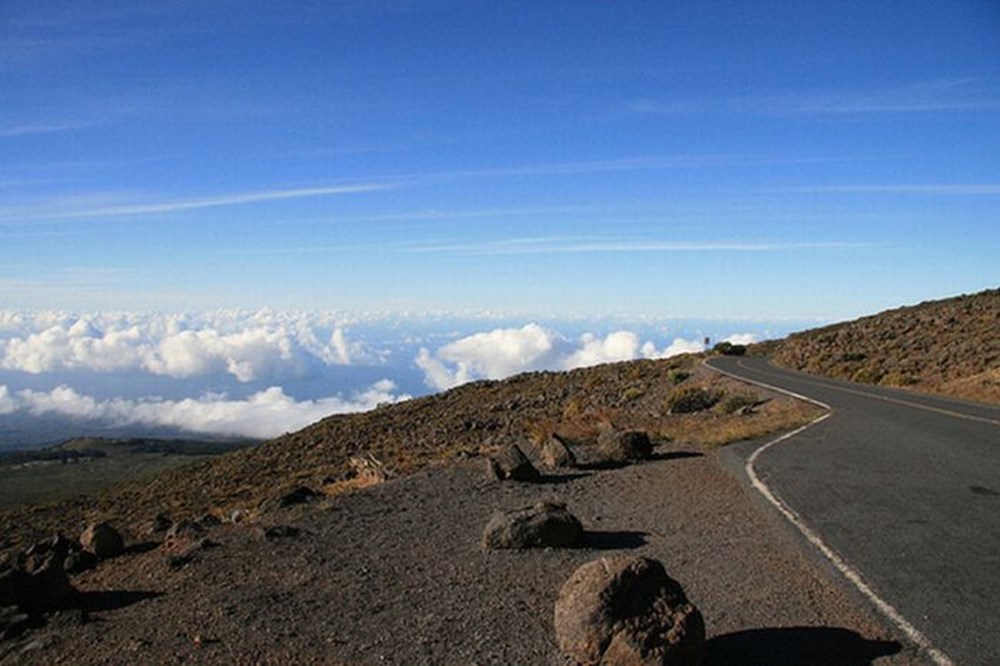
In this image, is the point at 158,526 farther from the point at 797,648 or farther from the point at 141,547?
the point at 797,648

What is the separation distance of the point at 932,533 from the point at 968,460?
514cm

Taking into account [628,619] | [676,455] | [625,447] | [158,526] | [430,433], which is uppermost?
[430,433]

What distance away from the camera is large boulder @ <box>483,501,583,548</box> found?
922 centimetres

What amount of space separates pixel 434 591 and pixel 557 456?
730cm

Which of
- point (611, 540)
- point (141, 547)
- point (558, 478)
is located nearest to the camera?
point (611, 540)

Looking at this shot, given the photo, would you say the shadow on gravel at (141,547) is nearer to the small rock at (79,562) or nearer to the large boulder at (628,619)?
the small rock at (79,562)

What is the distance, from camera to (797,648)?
19.6 feet

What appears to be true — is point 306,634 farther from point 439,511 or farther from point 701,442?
point 701,442

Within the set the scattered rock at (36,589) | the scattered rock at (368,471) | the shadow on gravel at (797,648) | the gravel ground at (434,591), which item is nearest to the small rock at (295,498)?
the gravel ground at (434,591)

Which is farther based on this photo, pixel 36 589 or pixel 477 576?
pixel 36 589

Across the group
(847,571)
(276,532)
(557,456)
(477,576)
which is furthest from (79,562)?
(847,571)

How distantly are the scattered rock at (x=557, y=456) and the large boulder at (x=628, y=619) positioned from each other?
851cm

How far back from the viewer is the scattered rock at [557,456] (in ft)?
48.7

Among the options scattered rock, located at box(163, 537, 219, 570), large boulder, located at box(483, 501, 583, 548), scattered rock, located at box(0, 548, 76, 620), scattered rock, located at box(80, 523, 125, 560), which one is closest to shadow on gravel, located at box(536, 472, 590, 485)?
large boulder, located at box(483, 501, 583, 548)
